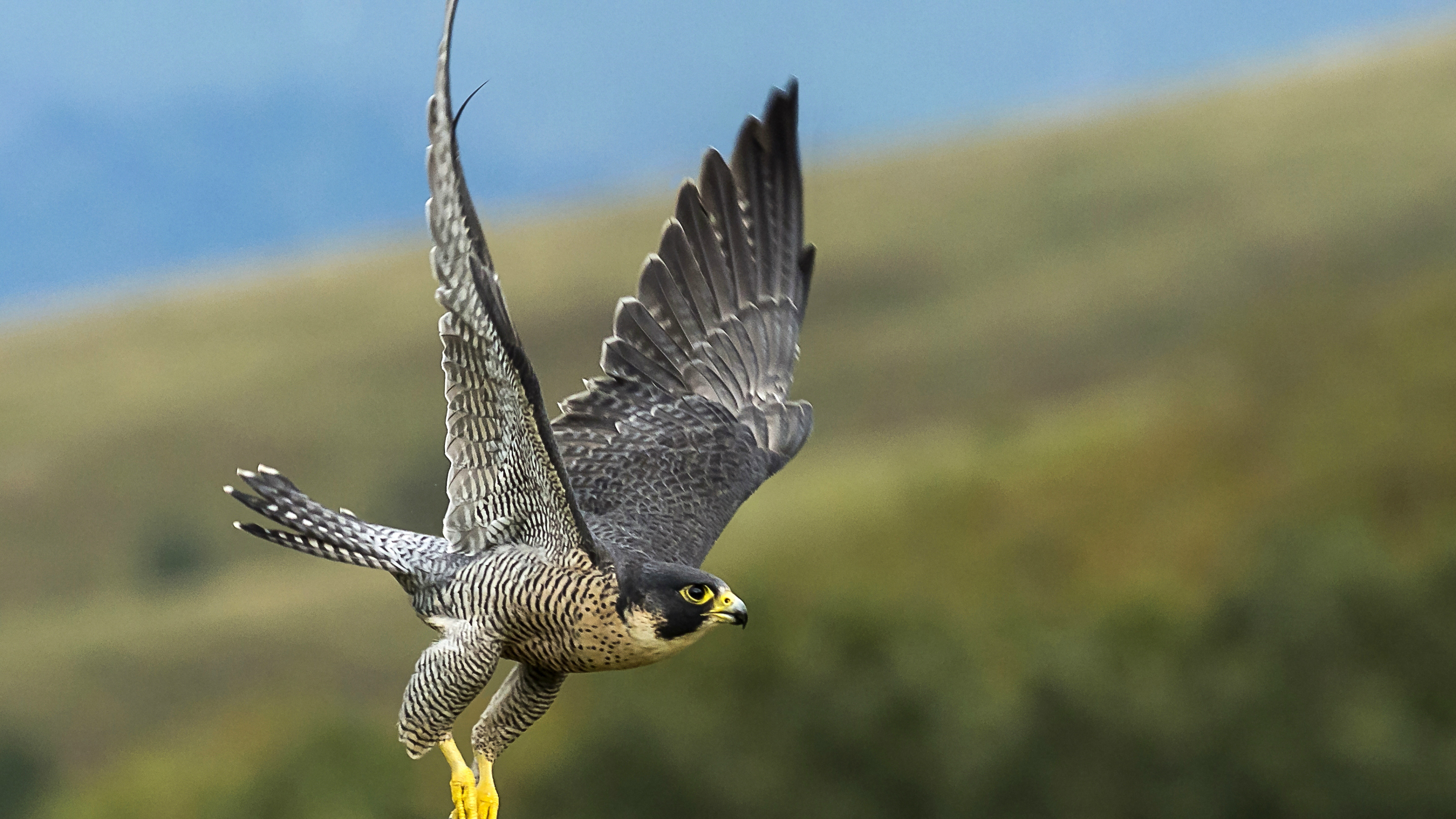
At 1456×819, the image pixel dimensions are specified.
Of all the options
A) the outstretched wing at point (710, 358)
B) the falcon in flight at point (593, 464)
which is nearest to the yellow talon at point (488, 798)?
the falcon in flight at point (593, 464)

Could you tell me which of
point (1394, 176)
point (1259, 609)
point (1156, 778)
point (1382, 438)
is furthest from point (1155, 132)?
point (1156, 778)

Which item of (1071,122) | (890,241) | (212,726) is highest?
(1071,122)

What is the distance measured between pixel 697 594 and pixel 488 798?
1321 millimetres

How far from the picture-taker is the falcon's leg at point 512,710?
7.66 metres

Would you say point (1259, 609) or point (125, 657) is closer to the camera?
point (1259, 609)

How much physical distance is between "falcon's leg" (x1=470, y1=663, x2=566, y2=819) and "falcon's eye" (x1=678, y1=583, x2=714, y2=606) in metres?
0.89

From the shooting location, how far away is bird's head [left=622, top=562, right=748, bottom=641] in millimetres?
6969

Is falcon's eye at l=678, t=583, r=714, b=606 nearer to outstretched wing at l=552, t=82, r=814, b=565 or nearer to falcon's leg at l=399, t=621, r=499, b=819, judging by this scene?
falcon's leg at l=399, t=621, r=499, b=819

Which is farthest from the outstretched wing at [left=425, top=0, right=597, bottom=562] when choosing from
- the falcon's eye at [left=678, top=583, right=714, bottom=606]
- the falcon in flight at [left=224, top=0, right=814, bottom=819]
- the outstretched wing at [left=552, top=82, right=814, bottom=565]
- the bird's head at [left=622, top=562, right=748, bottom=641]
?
the outstretched wing at [left=552, top=82, right=814, bottom=565]

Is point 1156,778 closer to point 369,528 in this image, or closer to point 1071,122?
point 369,528

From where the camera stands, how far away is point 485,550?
757 centimetres

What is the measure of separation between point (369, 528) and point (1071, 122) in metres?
103

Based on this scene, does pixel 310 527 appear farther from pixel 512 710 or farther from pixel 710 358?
pixel 710 358

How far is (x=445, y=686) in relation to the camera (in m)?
7.16
